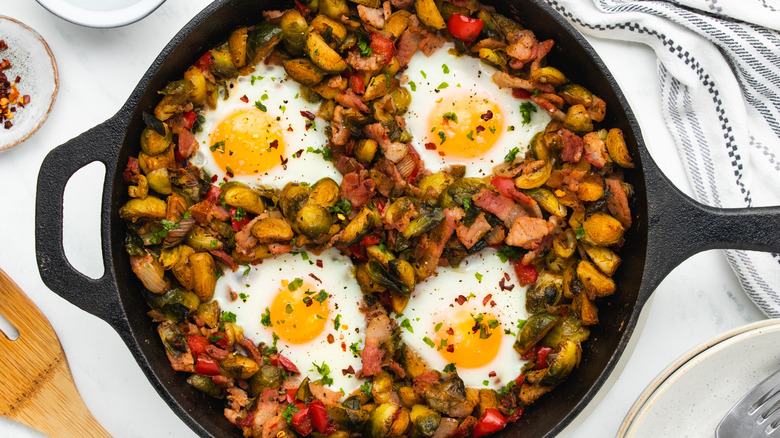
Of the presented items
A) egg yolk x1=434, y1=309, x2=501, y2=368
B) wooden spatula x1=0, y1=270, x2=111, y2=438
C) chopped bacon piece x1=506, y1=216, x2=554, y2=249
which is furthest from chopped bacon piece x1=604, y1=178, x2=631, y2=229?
wooden spatula x1=0, y1=270, x2=111, y2=438

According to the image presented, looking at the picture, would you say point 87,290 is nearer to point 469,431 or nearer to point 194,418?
point 194,418

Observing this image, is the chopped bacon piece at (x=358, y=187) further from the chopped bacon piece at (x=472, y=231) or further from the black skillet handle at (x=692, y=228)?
the black skillet handle at (x=692, y=228)

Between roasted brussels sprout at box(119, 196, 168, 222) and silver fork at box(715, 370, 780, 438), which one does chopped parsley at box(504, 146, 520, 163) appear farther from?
roasted brussels sprout at box(119, 196, 168, 222)

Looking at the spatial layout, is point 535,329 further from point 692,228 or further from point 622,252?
point 692,228

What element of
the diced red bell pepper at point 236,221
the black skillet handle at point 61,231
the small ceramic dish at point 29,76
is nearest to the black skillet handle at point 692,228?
the diced red bell pepper at point 236,221

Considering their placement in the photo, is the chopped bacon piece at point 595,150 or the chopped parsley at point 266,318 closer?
the chopped bacon piece at point 595,150

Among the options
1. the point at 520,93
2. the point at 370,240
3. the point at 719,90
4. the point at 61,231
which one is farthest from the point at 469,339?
the point at 61,231
